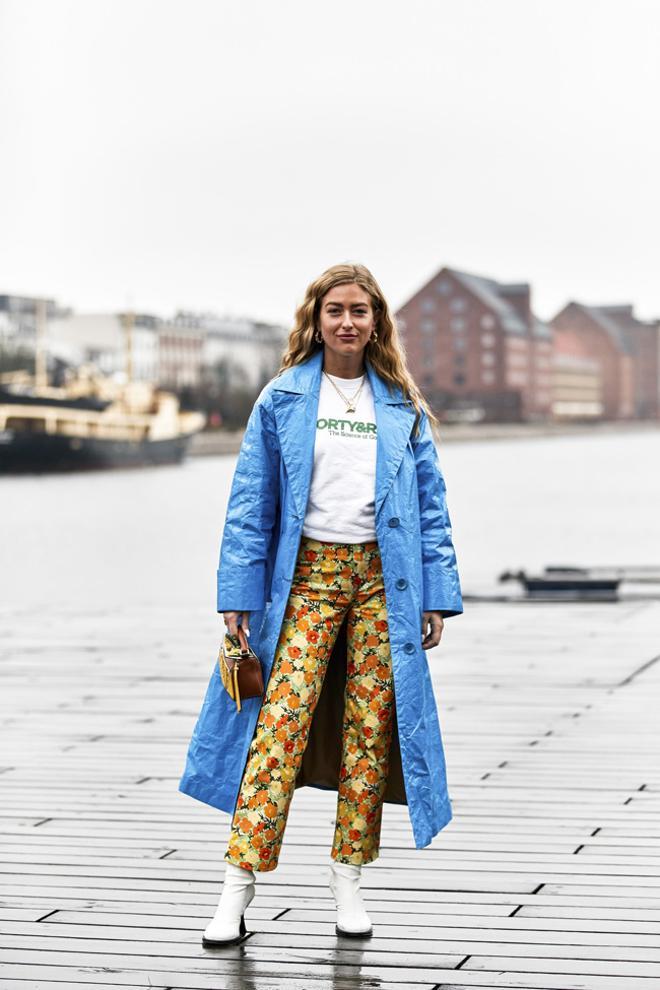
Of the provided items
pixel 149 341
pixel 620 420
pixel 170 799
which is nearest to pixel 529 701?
pixel 170 799

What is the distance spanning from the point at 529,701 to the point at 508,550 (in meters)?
21.8

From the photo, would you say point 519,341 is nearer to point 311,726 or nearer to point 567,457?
point 567,457

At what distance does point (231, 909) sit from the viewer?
348cm

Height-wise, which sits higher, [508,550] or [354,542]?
[354,542]

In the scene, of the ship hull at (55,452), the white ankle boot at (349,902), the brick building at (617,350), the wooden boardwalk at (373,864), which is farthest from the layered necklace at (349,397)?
the brick building at (617,350)

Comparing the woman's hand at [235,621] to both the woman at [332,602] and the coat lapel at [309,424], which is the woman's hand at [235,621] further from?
the coat lapel at [309,424]

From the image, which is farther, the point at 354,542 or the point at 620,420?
the point at 620,420

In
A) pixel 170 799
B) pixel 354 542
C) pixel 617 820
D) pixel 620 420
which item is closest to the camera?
pixel 354 542

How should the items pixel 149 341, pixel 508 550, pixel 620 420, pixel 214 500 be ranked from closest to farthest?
pixel 508 550, pixel 214 500, pixel 149 341, pixel 620 420

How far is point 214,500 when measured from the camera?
53344 mm

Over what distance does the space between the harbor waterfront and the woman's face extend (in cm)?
123

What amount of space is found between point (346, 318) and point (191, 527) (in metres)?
35.4

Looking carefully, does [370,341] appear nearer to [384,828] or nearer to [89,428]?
[384,828]

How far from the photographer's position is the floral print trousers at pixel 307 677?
3.46 meters
